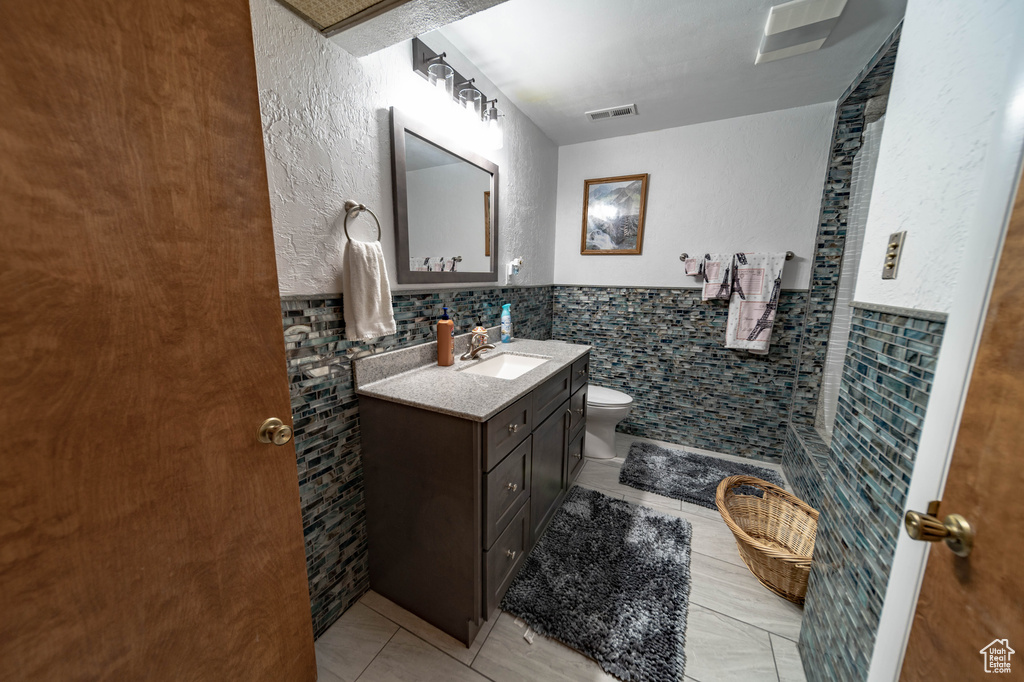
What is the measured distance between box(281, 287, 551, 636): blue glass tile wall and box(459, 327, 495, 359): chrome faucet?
0.35 meters

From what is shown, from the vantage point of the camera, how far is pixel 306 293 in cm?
110

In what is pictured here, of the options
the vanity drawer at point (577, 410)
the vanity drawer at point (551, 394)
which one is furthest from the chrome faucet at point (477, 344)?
the vanity drawer at point (577, 410)

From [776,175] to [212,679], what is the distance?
3326 mm

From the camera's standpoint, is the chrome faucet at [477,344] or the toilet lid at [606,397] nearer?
the chrome faucet at [477,344]

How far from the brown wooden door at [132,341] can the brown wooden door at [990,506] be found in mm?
1311

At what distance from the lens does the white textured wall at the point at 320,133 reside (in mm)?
988

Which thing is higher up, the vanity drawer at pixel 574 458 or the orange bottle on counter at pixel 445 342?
the orange bottle on counter at pixel 445 342

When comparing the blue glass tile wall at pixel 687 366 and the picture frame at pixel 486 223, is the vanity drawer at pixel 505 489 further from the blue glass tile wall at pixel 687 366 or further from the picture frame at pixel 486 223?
the blue glass tile wall at pixel 687 366

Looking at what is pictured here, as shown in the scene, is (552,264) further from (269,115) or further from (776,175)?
(269,115)

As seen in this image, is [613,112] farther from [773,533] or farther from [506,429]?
[773,533]

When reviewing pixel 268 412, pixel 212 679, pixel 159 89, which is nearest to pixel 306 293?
pixel 268 412

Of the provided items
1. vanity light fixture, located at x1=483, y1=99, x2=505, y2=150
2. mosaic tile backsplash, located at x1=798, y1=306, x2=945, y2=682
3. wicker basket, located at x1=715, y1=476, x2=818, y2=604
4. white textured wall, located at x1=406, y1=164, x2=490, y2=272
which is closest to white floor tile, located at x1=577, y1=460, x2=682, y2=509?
wicker basket, located at x1=715, y1=476, x2=818, y2=604

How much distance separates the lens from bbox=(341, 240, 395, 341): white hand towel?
1.18 meters

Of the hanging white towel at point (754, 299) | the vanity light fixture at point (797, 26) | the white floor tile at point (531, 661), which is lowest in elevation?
the white floor tile at point (531, 661)
